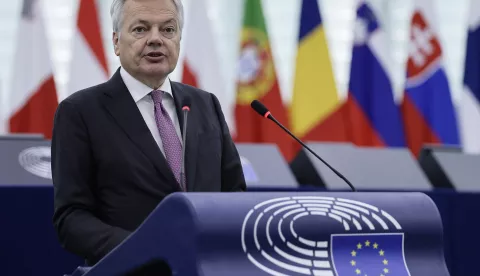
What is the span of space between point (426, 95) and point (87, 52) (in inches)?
114

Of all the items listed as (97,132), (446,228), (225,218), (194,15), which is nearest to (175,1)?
(97,132)

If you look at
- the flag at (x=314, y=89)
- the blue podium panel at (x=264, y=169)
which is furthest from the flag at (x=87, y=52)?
the blue podium panel at (x=264, y=169)

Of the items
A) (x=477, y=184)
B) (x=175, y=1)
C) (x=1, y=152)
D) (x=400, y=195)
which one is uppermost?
(x=175, y=1)

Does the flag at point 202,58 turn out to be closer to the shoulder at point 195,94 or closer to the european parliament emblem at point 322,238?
the shoulder at point 195,94

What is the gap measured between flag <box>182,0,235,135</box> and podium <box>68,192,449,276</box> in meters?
4.44

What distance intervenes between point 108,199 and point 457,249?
9.51ft

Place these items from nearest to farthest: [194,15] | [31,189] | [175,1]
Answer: [175,1]
[31,189]
[194,15]

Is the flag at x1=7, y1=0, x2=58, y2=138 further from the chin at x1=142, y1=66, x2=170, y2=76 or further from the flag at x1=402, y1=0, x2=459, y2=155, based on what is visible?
the chin at x1=142, y1=66, x2=170, y2=76

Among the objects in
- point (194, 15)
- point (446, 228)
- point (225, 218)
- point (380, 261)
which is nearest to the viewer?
point (225, 218)

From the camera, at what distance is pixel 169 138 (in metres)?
1.95

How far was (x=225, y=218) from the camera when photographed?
4.83 ft

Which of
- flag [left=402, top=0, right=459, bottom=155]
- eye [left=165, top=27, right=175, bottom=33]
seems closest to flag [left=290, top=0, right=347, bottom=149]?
flag [left=402, top=0, right=459, bottom=155]

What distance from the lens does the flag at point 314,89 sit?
627 centimetres

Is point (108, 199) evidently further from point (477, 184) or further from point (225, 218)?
point (477, 184)
